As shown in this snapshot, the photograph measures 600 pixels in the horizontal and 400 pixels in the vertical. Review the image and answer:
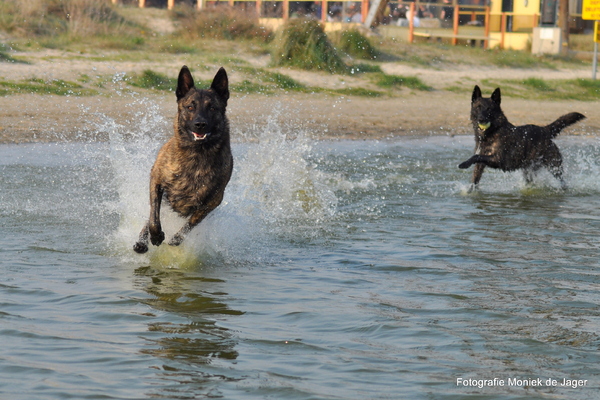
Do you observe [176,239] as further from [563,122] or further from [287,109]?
[287,109]

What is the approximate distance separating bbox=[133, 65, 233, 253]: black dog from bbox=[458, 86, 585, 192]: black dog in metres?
4.54

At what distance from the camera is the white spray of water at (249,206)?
7344 mm

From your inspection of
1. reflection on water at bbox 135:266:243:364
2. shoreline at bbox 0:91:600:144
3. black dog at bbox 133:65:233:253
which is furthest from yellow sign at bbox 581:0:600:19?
reflection on water at bbox 135:266:243:364

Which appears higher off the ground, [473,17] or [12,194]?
[473,17]

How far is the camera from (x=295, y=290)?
6.30 meters

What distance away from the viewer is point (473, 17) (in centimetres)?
3231

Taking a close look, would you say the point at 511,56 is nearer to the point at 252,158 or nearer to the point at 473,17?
the point at 473,17

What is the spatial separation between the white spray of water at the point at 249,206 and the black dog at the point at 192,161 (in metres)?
0.33

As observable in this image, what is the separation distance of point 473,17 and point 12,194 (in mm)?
25982

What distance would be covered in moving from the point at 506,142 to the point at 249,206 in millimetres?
3919

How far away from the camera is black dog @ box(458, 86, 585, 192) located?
35.0ft

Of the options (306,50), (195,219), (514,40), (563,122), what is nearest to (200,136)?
(195,219)

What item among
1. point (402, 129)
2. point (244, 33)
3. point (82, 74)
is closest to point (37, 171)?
point (82, 74)

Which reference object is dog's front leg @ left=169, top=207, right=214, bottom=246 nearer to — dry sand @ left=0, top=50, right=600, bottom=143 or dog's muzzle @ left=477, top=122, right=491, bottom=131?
dog's muzzle @ left=477, top=122, right=491, bottom=131
